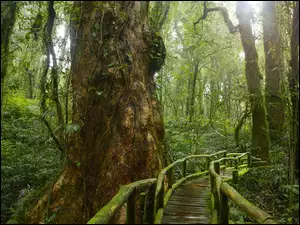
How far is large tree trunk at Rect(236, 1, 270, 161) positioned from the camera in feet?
44.2

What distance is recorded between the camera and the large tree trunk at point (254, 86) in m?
13.5

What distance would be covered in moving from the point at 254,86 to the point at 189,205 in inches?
312

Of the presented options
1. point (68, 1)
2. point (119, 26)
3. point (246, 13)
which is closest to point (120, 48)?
point (119, 26)

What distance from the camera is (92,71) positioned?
788 centimetres

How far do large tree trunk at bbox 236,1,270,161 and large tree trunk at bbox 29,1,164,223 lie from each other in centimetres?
670

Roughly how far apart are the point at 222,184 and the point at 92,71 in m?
4.47

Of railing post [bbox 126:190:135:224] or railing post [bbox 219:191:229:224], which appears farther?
railing post [bbox 219:191:229:224]

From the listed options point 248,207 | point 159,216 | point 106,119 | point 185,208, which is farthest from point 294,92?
point 106,119

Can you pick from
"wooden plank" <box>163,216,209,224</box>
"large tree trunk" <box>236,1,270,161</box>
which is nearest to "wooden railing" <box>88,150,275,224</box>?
"wooden plank" <box>163,216,209,224</box>

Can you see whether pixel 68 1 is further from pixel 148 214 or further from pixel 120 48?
pixel 148 214

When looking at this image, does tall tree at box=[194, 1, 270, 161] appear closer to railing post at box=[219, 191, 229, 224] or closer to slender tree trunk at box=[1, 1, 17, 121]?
railing post at box=[219, 191, 229, 224]

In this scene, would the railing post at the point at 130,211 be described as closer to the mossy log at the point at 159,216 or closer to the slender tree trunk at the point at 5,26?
the mossy log at the point at 159,216

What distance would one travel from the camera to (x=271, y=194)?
313 inches

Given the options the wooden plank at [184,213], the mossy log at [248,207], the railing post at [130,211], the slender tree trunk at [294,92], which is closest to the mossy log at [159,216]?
the wooden plank at [184,213]
